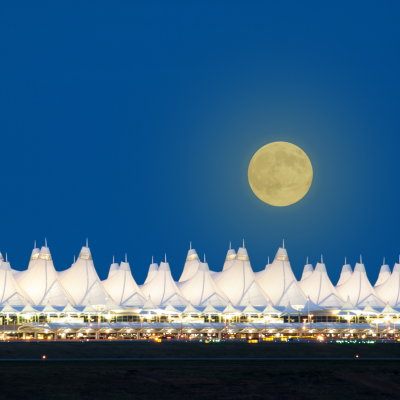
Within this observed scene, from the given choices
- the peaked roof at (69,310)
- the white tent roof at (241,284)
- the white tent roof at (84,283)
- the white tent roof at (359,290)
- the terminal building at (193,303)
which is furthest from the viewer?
the white tent roof at (359,290)

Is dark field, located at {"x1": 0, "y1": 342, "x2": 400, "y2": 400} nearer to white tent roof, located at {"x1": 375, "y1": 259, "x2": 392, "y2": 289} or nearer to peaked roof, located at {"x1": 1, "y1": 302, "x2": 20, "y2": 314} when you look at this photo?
peaked roof, located at {"x1": 1, "y1": 302, "x2": 20, "y2": 314}

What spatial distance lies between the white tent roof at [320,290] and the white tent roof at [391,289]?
7897 mm

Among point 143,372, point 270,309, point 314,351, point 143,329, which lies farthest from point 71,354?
point 270,309

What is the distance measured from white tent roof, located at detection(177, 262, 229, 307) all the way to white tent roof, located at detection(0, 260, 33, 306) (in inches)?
826

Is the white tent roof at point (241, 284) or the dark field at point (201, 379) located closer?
the dark field at point (201, 379)

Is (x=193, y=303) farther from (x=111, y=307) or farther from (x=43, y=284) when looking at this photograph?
(x=43, y=284)

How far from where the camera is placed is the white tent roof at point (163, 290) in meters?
97.9

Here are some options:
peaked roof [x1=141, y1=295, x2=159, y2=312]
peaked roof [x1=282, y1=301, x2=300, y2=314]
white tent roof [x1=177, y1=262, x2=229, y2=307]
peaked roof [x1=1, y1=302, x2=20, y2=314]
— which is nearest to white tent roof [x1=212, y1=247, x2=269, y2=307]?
white tent roof [x1=177, y1=262, x2=229, y2=307]

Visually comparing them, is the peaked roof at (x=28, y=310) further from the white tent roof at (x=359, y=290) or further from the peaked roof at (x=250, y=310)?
the white tent roof at (x=359, y=290)

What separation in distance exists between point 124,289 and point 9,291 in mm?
14933

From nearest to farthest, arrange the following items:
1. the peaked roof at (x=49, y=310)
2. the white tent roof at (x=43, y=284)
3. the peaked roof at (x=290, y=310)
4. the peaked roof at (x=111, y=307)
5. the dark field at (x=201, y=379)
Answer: the dark field at (x=201, y=379) < the peaked roof at (x=49, y=310) < the peaked roof at (x=111, y=307) < the white tent roof at (x=43, y=284) < the peaked roof at (x=290, y=310)

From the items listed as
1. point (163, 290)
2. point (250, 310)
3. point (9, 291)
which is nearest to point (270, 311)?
point (250, 310)

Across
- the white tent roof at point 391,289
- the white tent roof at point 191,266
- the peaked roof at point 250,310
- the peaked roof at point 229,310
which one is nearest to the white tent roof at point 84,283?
the peaked roof at point 229,310

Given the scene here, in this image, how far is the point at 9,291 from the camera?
91188 millimetres
